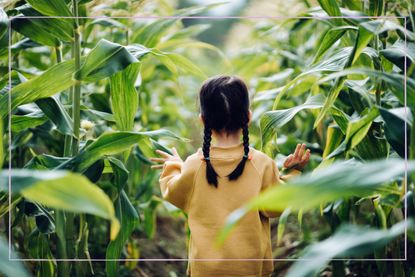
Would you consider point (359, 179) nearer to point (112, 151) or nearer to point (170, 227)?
point (112, 151)

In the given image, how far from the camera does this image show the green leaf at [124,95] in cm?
132

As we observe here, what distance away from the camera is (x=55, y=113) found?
4.13 feet

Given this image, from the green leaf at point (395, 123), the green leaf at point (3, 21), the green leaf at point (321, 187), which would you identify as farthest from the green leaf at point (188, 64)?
the green leaf at point (321, 187)

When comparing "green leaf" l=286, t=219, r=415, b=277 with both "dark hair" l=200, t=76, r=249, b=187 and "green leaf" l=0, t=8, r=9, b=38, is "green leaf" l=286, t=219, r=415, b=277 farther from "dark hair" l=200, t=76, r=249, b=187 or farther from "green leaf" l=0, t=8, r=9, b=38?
"green leaf" l=0, t=8, r=9, b=38

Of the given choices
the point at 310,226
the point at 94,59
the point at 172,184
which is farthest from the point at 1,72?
the point at 310,226

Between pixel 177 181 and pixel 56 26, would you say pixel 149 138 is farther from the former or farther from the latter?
pixel 56 26

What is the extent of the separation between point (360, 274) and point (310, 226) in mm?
638

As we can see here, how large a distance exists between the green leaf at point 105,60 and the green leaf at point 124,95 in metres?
0.12

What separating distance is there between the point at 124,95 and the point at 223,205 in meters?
0.34

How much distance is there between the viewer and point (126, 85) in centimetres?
133

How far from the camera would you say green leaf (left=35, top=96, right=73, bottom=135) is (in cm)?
125

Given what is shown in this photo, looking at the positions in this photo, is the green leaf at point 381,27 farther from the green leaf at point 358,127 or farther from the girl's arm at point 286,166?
the girl's arm at point 286,166

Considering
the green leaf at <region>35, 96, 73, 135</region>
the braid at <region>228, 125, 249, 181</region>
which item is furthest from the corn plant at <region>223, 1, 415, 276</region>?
the green leaf at <region>35, 96, 73, 135</region>

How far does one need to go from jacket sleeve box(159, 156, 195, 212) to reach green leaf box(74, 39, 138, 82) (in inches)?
9.0
